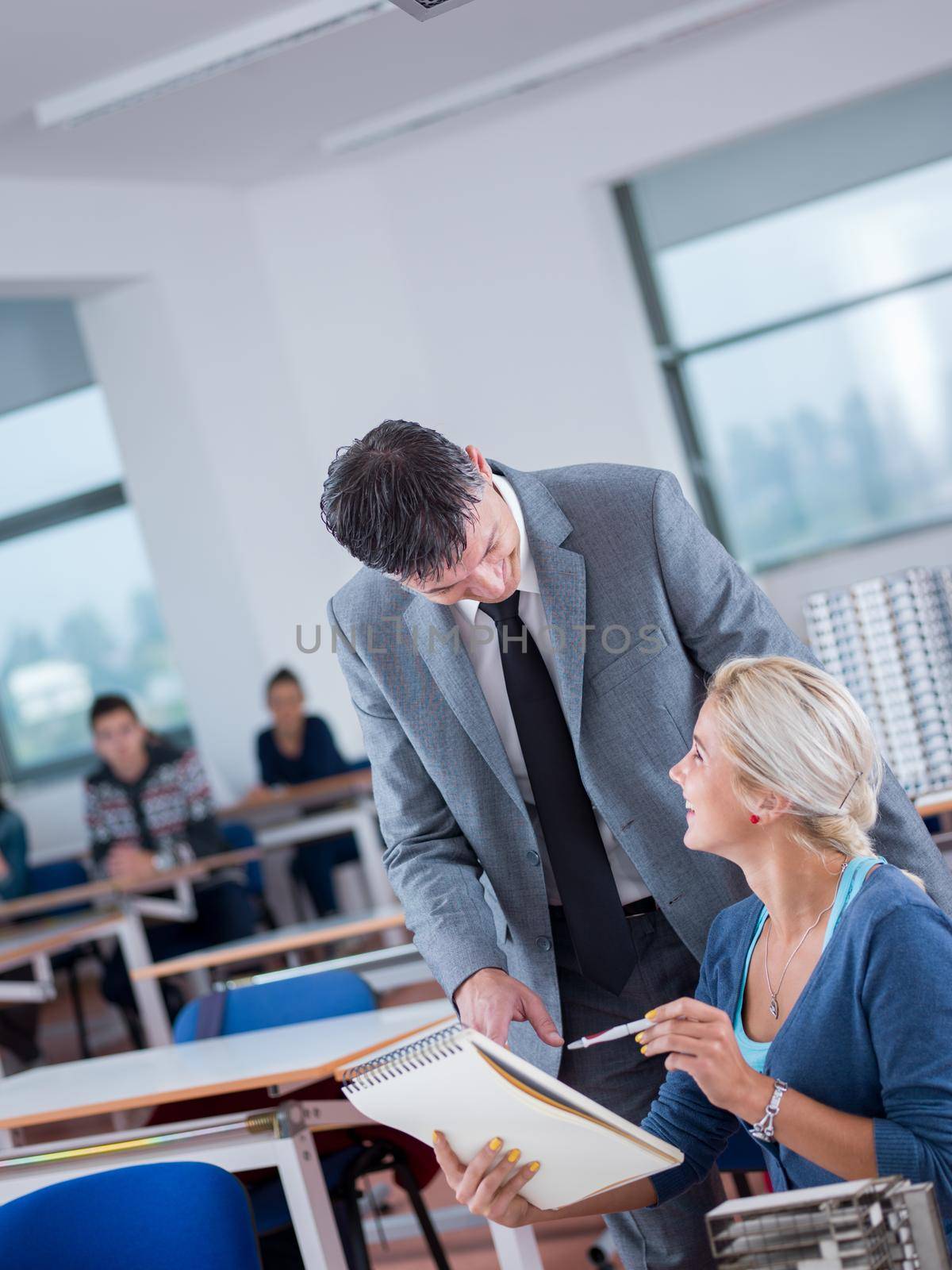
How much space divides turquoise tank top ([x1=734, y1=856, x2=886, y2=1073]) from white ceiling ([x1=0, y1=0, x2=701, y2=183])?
4.41 metres

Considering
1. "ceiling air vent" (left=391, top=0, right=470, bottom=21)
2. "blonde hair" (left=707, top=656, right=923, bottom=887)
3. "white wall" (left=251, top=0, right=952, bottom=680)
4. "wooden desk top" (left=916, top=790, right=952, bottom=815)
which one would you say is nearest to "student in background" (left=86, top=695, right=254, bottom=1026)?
"white wall" (left=251, top=0, right=952, bottom=680)

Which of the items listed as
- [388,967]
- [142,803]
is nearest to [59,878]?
[142,803]

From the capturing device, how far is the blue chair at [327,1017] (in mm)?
2363

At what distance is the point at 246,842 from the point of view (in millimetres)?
5703

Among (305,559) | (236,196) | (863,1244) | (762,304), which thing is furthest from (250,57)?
(863,1244)

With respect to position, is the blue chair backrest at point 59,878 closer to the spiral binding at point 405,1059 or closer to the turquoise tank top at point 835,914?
the turquoise tank top at point 835,914

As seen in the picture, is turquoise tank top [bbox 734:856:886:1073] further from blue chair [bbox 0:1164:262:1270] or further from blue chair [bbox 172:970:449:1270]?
blue chair [bbox 172:970:449:1270]

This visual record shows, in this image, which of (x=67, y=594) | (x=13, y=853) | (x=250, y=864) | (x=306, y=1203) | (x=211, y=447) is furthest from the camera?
(x=67, y=594)

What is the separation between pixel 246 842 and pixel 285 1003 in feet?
9.52

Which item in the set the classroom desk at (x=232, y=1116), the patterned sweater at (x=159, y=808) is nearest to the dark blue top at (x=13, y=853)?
the patterned sweater at (x=159, y=808)

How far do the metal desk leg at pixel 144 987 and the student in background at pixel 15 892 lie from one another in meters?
0.87

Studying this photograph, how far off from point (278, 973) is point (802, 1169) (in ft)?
5.97

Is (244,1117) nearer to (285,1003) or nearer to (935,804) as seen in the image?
(285,1003)

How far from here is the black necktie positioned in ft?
5.63
